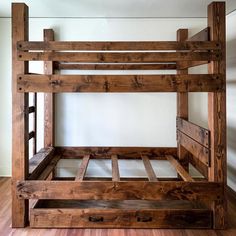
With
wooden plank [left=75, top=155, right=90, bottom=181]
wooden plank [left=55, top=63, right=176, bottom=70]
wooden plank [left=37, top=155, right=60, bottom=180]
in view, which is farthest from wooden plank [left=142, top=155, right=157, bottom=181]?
wooden plank [left=55, top=63, right=176, bottom=70]

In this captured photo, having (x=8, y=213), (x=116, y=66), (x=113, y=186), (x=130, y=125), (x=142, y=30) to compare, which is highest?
(x=142, y=30)

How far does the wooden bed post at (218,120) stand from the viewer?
82.0 inches

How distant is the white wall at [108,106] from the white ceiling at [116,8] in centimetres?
14

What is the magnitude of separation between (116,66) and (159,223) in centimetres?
178

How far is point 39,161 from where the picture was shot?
2.58 meters

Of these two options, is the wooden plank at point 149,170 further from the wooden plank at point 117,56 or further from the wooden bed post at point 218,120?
the wooden plank at point 117,56

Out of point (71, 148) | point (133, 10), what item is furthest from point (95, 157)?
point (133, 10)

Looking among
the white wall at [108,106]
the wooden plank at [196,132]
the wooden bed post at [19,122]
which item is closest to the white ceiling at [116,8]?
the white wall at [108,106]

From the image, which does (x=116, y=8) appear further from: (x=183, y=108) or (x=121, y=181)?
(x=121, y=181)

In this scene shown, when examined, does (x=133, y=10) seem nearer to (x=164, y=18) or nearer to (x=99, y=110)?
(x=164, y=18)

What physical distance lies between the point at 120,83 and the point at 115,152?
4.36 ft

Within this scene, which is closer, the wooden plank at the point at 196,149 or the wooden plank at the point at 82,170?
the wooden plank at the point at 196,149

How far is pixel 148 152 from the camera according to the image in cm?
325

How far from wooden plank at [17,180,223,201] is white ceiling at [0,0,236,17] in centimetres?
175
